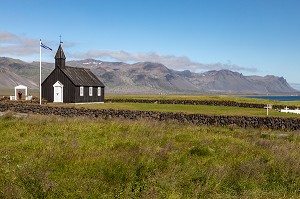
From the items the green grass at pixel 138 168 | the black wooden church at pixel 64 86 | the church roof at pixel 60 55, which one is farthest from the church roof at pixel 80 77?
the green grass at pixel 138 168

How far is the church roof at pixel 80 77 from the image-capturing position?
194 feet

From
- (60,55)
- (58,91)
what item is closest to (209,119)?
(58,91)

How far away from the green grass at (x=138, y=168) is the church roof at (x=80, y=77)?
4302 centimetres

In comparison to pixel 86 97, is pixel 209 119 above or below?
below

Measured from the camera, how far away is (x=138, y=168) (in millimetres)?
10820

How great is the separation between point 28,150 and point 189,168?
636cm

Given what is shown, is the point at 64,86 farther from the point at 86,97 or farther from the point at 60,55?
the point at 60,55

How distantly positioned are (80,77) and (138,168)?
2092 inches

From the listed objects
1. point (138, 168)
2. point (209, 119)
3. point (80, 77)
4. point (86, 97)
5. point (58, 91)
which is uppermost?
point (80, 77)

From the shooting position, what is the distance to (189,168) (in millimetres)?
11500

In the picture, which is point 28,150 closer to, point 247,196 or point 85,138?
point 85,138

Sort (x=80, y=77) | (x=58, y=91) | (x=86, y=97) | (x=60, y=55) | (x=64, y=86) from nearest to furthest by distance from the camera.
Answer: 1. (x=64, y=86)
2. (x=58, y=91)
3. (x=60, y=55)
4. (x=86, y=97)
5. (x=80, y=77)

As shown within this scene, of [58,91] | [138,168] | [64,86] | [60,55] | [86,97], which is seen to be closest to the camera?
[138,168]

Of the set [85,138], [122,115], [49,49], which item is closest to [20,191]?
[85,138]
